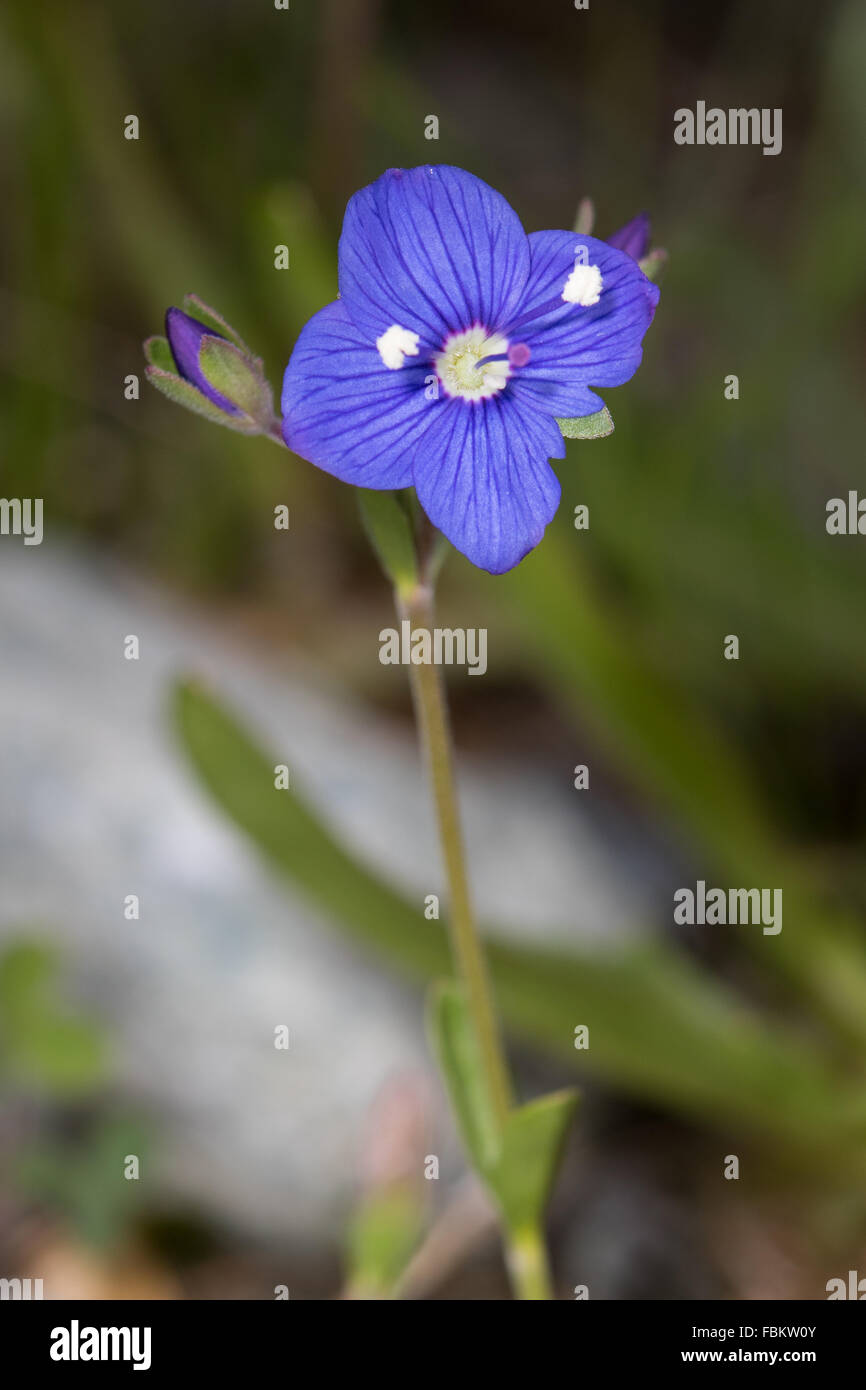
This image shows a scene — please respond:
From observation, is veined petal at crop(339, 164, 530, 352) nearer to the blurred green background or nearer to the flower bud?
the flower bud

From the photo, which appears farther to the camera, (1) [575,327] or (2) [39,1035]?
(2) [39,1035]

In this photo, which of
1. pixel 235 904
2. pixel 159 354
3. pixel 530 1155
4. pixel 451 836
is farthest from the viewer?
pixel 235 904

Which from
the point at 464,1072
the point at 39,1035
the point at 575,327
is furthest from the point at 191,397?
the point at 39,1035

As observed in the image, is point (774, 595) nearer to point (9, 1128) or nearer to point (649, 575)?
point (649, 575)

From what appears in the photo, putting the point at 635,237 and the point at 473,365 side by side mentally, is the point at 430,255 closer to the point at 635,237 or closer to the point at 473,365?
the point at 473,365

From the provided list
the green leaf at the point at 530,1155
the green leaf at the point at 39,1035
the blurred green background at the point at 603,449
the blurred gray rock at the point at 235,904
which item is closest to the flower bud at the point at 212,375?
the blurred green background at the point at 603,449

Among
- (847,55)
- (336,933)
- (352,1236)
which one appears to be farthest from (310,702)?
(847,55)
